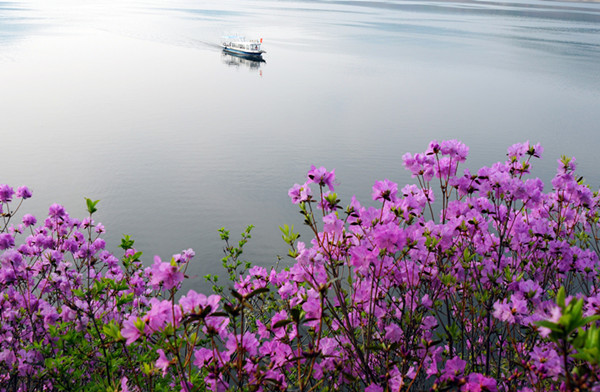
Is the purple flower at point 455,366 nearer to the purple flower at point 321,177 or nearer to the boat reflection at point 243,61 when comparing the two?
the purple flower at point 321,177

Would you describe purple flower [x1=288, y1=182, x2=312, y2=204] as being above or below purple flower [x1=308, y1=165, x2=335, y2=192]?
below

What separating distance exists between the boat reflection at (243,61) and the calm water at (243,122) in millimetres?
478

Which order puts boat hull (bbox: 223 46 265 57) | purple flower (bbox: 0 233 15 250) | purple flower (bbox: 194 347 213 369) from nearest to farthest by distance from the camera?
purple flower (bbox: 194 347 213 369) → purple flower (bbox: 0 233 15 250) → boat hull (bbox: 223 46 265 57)

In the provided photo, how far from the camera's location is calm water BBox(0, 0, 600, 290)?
13789mm

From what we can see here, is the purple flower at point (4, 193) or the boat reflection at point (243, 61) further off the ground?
the boat reflection at point (243, 61)

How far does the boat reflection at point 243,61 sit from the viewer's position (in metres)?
42.0

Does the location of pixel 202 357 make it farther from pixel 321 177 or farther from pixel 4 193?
pixel 4 193

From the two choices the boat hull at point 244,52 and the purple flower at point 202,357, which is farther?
the boat hull at point 244,52

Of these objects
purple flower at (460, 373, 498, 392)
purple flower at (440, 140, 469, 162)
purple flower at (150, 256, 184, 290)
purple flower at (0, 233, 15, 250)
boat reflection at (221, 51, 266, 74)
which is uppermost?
boat reflection at (221, 51, 266, 74)

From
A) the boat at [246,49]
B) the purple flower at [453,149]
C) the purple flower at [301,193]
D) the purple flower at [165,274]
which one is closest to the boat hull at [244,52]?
the boat at [246,49]

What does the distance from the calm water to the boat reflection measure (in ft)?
1.57

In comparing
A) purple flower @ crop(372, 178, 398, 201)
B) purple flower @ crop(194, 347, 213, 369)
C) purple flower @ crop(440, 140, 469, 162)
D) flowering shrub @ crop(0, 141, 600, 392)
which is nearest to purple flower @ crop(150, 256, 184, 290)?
flowering shrub @ crop(0, 141, 600, 392)

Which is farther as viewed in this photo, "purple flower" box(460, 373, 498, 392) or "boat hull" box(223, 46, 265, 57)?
"boat hull" box(223, 46, 265, 57)

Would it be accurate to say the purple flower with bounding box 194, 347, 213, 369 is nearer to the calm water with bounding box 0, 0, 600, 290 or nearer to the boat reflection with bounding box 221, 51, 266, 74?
the calm water with bounding box 0, 0, 600, 290
